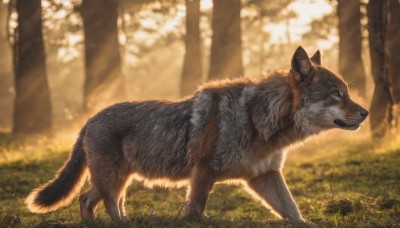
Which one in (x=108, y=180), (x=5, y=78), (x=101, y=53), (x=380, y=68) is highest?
(x=101, y=53)

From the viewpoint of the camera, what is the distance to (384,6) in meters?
15.8

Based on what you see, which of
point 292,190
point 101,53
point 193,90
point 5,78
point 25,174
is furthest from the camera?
point 5,78

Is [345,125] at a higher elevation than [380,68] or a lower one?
higher

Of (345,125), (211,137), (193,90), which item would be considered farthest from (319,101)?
(193,90)

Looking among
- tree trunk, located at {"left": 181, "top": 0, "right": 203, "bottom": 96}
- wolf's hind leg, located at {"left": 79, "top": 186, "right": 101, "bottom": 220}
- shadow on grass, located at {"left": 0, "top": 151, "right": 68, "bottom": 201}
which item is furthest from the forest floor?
tree trunk, located at {"left": 181, "top": 0, "right": 203, "bottom": 96}

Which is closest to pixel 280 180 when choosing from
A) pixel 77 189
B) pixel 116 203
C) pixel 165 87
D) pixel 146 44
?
pixel 116 203

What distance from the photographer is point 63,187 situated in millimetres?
8625

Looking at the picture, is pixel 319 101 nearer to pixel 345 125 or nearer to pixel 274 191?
pixel 345 125

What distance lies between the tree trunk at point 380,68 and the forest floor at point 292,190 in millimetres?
847

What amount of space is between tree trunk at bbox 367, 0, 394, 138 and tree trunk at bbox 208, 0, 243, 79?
5.83 meters

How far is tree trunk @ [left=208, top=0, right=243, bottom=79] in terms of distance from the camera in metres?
21.0

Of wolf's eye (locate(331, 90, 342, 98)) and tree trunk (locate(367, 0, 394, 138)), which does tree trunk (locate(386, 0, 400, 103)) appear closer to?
tree trunk (locate(367, 0, 394, 138))

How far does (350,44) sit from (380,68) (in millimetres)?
6506

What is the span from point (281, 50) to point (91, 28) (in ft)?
153
